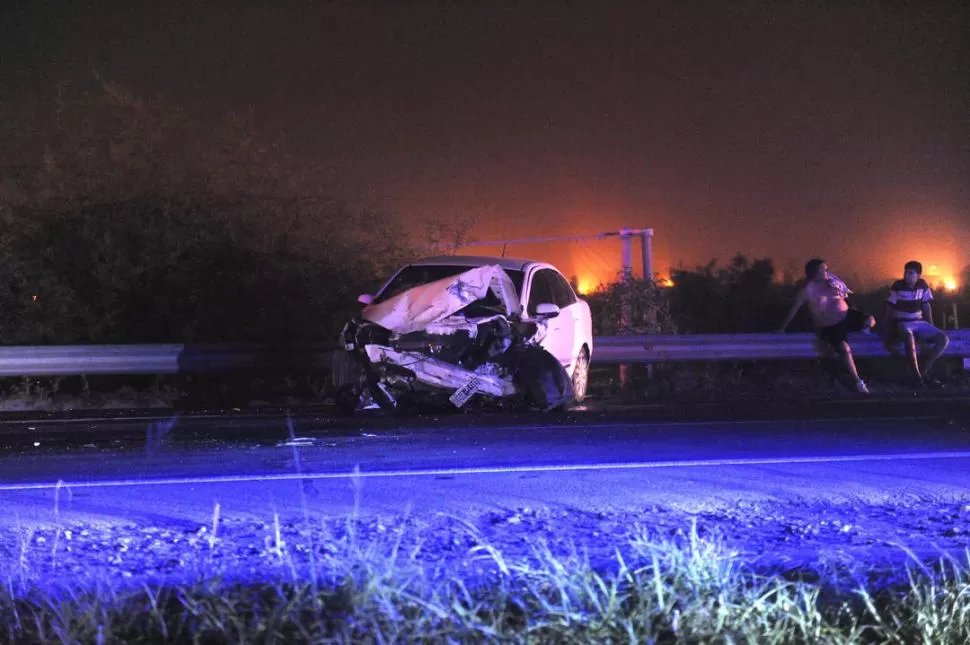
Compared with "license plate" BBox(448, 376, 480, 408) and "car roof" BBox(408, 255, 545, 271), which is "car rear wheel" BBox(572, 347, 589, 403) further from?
"license plate" BBox(448, 376, 480, 408)

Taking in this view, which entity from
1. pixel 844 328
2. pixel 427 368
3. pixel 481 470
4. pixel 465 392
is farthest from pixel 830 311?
pixel 481 470

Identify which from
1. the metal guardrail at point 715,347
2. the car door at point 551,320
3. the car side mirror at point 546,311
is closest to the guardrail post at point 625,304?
the metal guardrail at point 715,347

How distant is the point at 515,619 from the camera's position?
167 inches

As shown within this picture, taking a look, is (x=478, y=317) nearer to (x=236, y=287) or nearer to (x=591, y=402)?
(x=591, y=402)

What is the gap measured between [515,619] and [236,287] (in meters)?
13.0

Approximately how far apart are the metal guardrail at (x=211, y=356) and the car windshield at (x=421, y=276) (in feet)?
5.47

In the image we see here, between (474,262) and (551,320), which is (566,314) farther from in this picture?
(474,262)

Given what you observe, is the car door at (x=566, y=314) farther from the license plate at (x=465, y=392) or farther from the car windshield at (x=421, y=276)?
the license plate at (x=465, y=392)

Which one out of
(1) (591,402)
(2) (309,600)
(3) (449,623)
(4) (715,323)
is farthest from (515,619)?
(4) (715,323)

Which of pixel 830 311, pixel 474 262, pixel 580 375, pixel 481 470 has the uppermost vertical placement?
pixel 474 262

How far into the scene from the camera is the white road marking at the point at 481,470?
7.83 meters

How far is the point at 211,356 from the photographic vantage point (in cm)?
1452

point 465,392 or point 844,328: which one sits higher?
point 844,328

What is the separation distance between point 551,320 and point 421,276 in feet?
5.82
